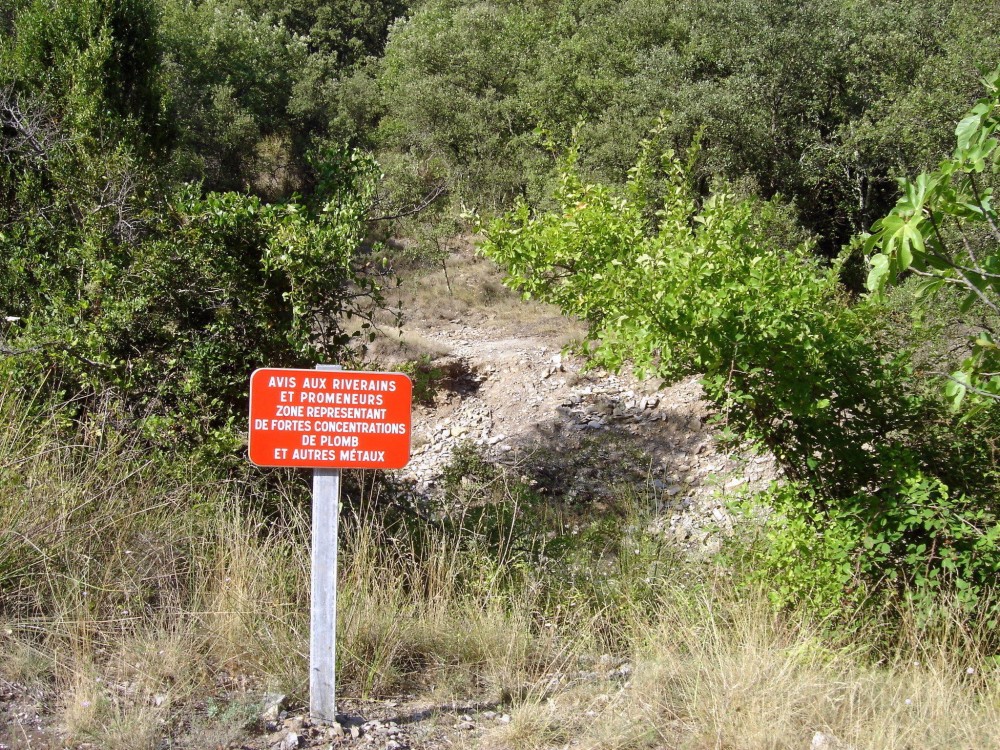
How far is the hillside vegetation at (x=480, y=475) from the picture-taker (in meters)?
3.23

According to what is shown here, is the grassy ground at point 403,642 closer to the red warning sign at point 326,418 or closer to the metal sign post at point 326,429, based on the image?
the metal sign post at point 326,429

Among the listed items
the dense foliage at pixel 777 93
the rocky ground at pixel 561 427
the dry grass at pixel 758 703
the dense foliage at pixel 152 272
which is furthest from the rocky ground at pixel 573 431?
the dense foliage at pixel 777 93

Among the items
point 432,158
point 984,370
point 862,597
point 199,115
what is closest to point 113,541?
point 862,597

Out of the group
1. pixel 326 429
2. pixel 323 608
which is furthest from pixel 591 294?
pixel 323 608

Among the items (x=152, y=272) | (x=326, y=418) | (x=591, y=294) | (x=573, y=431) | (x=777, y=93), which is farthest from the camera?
(x=777, y=93)

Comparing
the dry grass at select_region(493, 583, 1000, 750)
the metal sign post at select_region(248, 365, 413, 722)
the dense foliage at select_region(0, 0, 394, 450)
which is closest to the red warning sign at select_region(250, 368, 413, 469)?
the metal sign post at select_region(248, 365, 413, 722)

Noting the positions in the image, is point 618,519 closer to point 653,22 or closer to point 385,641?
point 385,641

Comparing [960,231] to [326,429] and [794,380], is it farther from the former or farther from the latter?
[326,429]

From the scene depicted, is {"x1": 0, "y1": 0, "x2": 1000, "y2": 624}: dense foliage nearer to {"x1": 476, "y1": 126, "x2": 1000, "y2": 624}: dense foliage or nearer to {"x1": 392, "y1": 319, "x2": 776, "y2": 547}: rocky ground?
{"x1": 476, "y1": 126, "x2": 1000, "y2": 624}: dense foliage

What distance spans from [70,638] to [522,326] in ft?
48.0

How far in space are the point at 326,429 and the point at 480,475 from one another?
16.8ft

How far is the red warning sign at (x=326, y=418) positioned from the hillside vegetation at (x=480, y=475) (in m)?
0.86

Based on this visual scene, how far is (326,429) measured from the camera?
3.18m

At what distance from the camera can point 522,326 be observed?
17.8 m
